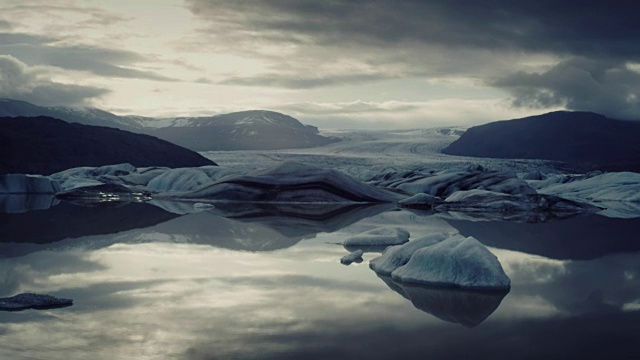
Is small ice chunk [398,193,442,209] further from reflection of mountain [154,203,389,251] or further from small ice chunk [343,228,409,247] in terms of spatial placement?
small ice chunk [343,228,409,247]

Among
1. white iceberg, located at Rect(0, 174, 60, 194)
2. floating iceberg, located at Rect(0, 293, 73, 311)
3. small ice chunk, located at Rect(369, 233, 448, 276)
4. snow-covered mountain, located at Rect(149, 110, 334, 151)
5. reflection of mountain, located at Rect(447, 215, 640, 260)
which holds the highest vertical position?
snow-covered mountain, located at Rect(149, 110, 334, 151)

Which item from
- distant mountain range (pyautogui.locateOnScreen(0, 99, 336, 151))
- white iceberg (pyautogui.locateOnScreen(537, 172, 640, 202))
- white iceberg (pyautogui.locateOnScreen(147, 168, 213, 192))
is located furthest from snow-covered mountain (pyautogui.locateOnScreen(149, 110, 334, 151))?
white iceberg (pyautogui.locateOnScreen(537, 172, 640, 202))

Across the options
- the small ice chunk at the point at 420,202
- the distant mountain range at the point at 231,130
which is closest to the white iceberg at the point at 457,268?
the small ice chunk at the point at 420,202

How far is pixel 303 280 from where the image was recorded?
809cm

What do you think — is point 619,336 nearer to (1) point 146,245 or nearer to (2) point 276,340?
(2) point 276,340

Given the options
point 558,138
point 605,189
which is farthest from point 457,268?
point 558,138

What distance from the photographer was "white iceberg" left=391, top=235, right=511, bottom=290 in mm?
7410

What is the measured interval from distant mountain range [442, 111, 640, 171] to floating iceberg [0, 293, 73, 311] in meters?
110

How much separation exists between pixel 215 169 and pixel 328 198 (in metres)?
12.3

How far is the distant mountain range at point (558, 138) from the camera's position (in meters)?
121

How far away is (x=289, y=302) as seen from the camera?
22.3ft

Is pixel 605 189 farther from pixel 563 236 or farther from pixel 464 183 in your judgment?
pixel 563 236

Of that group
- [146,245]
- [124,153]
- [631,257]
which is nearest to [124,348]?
[146,245]

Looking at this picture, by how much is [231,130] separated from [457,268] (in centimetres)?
16591
